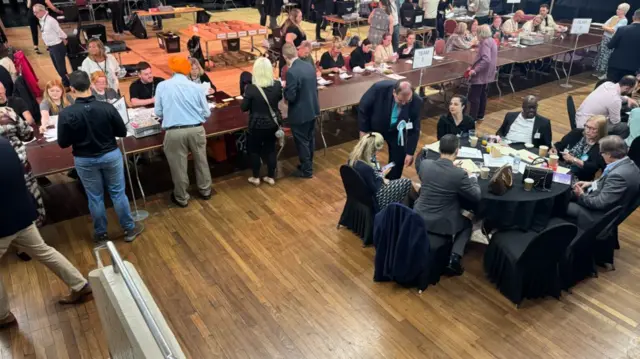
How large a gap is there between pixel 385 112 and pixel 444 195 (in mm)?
1482

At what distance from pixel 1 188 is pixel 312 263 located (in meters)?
2.38

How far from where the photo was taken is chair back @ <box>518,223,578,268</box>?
329 centimetres

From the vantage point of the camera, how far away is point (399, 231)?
361cm

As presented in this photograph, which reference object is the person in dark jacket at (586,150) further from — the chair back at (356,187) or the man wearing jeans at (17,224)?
the man wearing jeans at (17,224)

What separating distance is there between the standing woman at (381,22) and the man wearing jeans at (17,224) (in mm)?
6294

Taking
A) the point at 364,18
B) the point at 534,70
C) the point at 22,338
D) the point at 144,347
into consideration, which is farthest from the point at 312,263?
the point at 364,18

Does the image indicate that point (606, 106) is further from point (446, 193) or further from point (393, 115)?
point (446, 193)

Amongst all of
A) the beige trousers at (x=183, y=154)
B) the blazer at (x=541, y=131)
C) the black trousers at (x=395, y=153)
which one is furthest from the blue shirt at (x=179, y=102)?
the blazer at (x=541, y=131)

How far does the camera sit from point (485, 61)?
6727mm

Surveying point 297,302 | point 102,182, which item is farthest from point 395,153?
point 102,182

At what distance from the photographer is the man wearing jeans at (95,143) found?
12.4ft

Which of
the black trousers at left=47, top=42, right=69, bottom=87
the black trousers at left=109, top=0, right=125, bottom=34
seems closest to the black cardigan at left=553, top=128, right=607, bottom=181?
the black trousers at left=47, top=42, right=69, bottom=87

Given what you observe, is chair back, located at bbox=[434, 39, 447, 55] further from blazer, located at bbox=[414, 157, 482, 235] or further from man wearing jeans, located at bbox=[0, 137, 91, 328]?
man wearing jeans, located at bbox=[0, 137, 91, 328]

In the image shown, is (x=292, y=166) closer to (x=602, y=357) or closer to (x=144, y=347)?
(x=602, y=357)
